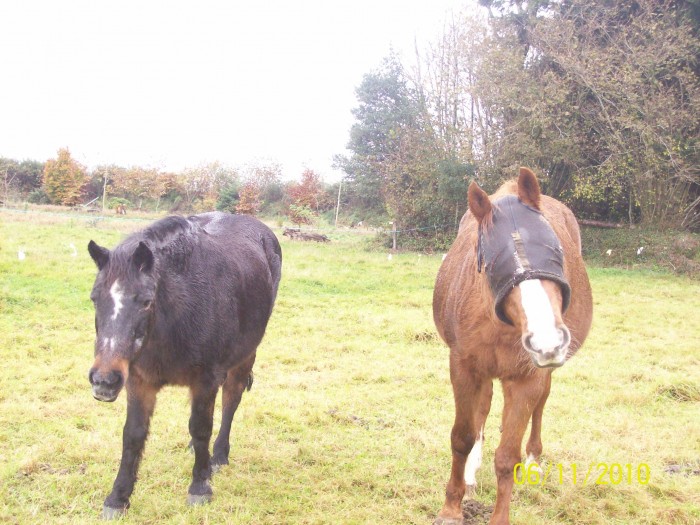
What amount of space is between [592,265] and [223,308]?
1649 centimetres

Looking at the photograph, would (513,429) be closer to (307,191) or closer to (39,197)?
(307,191)

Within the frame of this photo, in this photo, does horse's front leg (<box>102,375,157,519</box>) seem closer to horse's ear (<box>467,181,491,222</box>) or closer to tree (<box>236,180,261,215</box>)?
horse's ear (<box>467,181,491,222</box>)

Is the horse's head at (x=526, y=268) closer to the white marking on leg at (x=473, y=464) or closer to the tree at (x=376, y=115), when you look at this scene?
A: the white marking on leg at (x=473, y=464)

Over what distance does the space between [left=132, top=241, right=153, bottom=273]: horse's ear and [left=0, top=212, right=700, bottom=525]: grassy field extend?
1552 mm

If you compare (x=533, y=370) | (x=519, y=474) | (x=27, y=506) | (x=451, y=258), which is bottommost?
(x=27, y=506)

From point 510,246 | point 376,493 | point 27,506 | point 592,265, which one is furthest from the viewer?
point 592,265

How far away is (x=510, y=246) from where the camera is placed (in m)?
2.32

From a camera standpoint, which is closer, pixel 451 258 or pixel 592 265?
pixel 451 258

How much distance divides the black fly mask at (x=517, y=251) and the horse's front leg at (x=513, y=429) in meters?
0.59

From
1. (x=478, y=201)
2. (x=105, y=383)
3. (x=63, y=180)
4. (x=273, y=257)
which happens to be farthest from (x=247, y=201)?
(x=478, y=201)

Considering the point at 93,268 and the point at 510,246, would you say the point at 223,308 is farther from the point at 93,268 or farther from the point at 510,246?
the point at 93,268

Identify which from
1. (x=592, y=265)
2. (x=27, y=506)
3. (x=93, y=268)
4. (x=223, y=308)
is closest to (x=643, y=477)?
(x=223, y=308)

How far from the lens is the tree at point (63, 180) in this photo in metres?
34.2

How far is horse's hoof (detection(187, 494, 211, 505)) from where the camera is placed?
3.35 m
